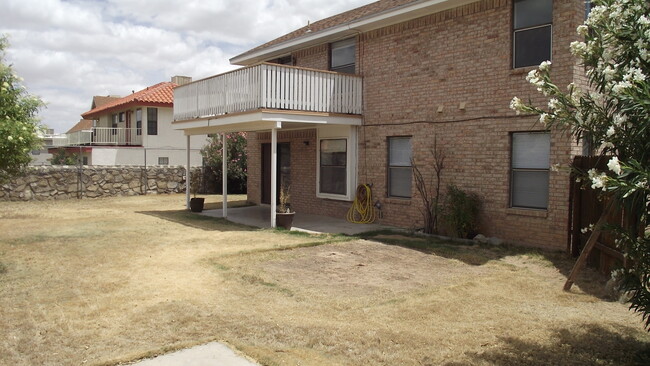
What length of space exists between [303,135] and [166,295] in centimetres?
1026

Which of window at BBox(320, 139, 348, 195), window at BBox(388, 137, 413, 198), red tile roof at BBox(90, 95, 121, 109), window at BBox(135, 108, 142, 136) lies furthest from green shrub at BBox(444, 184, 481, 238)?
red tile roof at BBox(90, 95, 121, 109)

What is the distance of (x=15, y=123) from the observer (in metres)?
7.82

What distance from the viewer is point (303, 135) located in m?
16.6

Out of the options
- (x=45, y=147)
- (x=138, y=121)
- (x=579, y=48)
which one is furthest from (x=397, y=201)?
(x=138, y=121)

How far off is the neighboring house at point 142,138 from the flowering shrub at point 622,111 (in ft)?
88.4

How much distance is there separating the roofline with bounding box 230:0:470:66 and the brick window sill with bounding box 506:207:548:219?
462 centimetres

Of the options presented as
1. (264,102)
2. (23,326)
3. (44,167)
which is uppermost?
(264,102)

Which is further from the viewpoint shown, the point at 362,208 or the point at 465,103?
the point at 362,208

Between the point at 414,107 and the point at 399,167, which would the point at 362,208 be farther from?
the point at 414,107

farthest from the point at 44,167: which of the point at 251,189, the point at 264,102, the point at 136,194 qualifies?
the point at 264,102

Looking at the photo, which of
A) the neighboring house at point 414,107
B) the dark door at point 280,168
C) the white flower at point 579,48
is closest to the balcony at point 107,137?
the dark door at point 280,168

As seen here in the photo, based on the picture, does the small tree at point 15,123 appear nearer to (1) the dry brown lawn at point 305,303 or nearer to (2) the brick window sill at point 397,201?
(1) the dry brown lawn at point 305,303

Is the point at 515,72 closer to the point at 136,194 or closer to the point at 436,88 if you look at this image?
Result: the point at 436,88

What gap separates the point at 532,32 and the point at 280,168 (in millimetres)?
9692
